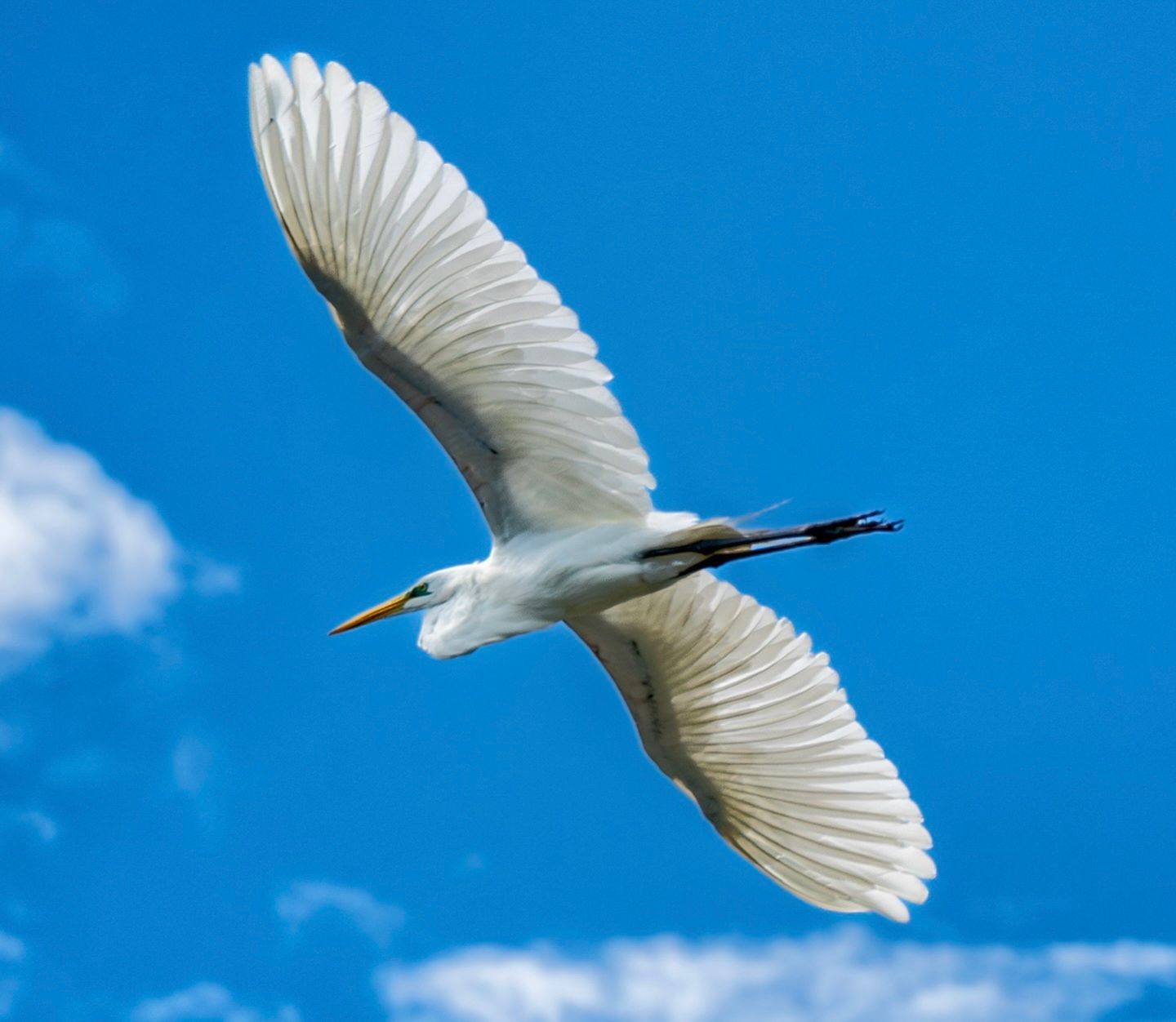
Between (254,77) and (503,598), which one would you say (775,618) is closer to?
(503,598)

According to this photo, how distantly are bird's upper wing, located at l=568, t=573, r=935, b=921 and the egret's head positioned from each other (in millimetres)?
608

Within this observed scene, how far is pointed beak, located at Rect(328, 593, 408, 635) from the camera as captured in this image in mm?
7270

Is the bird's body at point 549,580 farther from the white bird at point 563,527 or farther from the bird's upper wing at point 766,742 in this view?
the bird's upper wing at point 766,742

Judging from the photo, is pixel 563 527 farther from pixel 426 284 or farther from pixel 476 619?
pixel 426 284

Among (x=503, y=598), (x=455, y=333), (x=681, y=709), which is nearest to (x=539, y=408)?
(x=455, y=333)

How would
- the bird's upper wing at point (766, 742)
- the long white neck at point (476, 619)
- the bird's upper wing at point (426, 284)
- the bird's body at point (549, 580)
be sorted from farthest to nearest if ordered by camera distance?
the bird's upper wing at point (766, 742)
the long white neck at point (476, 619)
the bird's body at point (549, 580)
the bird's upper wing at point (426, 284)

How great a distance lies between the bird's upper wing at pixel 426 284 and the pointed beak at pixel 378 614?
1.05 meters

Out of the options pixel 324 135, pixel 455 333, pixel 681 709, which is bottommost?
pixel 681 709

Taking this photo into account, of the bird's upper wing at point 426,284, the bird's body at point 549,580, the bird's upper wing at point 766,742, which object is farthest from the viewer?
the bird's upper wing at point 766,742

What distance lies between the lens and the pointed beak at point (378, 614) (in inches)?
286

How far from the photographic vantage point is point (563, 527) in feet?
22.0

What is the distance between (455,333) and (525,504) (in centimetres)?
91

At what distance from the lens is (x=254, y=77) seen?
5.73 meters

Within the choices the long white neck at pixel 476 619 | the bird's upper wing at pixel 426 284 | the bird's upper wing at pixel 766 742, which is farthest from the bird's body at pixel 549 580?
the bird's upper wing at pixel 766 742
